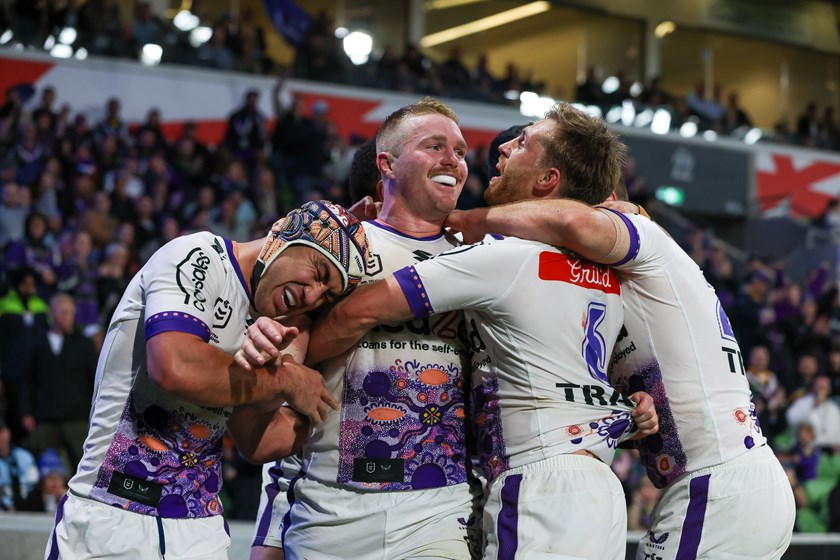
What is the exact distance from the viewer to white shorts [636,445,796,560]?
380cm

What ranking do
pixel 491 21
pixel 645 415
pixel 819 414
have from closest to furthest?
1. pixel 645 415
2. pixel 819 414
3. pixel 491 21

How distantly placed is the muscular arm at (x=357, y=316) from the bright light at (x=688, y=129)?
20.3 meters

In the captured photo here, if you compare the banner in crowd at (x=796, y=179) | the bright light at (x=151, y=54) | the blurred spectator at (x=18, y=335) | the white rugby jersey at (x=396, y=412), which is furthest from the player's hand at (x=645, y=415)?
the banner in crowd at (x=796, y=179)

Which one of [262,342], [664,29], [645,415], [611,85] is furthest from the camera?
[664,29]

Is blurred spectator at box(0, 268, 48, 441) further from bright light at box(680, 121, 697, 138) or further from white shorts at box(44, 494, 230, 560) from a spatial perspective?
bright light at box(680, 121, 697, 138)

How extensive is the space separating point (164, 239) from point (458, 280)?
31.4ft

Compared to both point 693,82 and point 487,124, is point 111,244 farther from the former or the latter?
point 693,82

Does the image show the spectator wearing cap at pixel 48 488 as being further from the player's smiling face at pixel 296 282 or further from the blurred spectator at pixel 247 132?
the blurred spectator at pixel 247 132

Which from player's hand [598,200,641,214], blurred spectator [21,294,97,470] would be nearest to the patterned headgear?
player's hand [598,200,641,214]

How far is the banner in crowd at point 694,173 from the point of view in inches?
859

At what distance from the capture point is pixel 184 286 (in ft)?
11.6

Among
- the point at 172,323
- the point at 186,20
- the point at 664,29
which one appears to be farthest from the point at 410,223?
the point at 664,29

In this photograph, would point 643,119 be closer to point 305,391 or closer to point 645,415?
point 645,415

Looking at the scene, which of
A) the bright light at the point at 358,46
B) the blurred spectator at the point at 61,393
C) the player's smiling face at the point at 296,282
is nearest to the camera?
the player's smiling face at the point at 296,282
